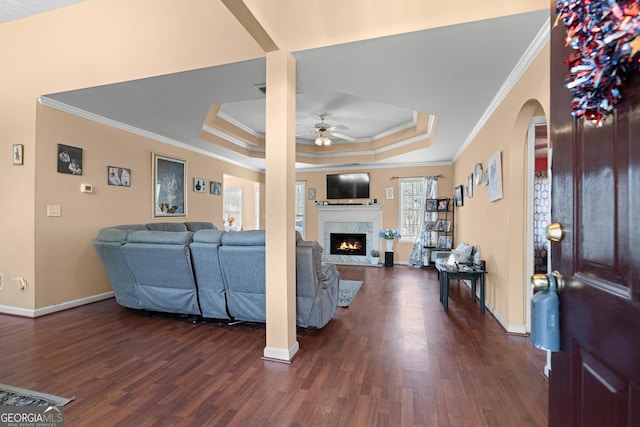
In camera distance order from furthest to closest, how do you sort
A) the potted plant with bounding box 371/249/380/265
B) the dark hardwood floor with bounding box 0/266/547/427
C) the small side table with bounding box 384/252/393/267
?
the potted plant with bounding box 371/249/380/265
the small side table with bounding box 384/252/393/267
the dark hardwood floor with bounding box 0/266/547/427

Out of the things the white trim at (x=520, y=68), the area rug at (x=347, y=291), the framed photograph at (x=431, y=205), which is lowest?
the area rug at (x=347, y=291)

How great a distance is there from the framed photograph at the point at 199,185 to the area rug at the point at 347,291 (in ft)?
11.2

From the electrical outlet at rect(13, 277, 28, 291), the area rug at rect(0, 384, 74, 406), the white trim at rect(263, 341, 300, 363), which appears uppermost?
the electrical outlet at rect(13, 277, 28, 291)

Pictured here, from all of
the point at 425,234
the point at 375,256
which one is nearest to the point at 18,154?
the point at 375,256

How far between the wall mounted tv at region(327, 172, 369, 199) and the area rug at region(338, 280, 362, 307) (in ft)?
9.31

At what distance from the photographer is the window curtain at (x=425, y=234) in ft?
22.3

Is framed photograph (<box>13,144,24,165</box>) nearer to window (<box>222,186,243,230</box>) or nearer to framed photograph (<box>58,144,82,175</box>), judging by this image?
framed photograph (<box>58,144,82,175</box>)

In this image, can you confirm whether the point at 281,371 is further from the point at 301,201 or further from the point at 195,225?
the point at 301,201

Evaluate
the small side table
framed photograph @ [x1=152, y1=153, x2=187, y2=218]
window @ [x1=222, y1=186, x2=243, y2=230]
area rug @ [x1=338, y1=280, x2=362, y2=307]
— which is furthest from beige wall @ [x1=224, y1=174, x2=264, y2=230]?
area rug @ [x1=338, y1=280, x2=362, y2=307]

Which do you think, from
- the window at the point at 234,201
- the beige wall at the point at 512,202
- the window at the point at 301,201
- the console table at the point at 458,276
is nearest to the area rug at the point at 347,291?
the console table at the point at 458,276

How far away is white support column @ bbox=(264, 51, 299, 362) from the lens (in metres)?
2.48

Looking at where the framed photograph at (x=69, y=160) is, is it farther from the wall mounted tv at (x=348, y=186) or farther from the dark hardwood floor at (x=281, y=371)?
the wall mounted tv at (x=348, y=186)

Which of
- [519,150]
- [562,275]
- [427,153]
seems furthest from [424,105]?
[562,275]

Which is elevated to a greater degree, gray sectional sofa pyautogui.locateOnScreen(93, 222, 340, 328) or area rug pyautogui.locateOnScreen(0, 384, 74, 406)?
gray sectional sofa pyautogui.locateOnScreen(93, 222, 340, 328)
